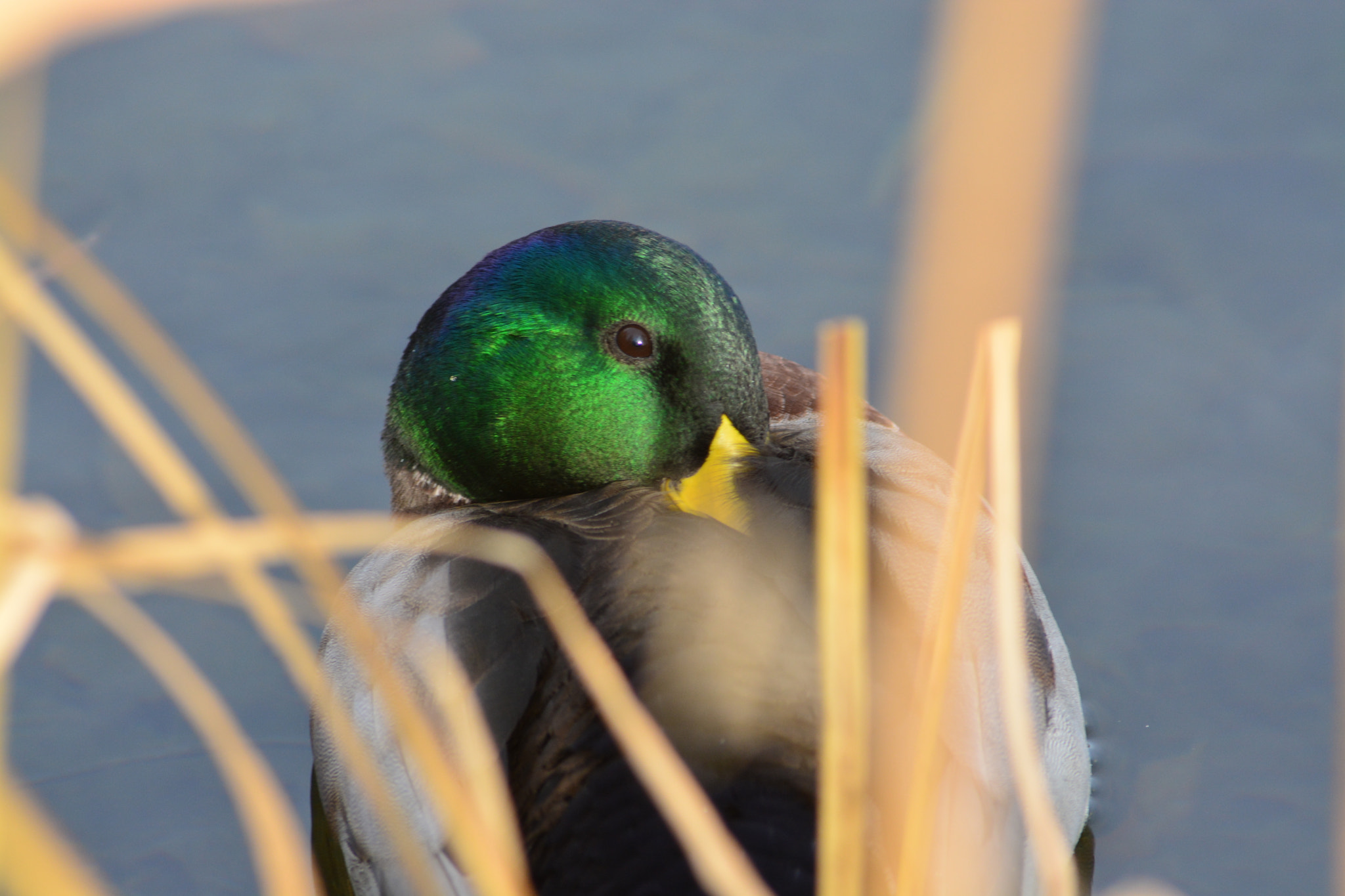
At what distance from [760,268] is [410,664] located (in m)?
2.14

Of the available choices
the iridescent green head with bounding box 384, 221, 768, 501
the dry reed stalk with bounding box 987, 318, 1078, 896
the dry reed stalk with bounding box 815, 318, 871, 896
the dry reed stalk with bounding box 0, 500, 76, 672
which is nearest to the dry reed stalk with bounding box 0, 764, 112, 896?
the dry reed stalk with bounding box 0, 500, 76, 672

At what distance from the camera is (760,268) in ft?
14.4

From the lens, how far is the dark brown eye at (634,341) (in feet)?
9.55

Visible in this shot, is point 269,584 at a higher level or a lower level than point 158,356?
lower

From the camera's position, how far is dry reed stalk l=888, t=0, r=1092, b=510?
108 inches

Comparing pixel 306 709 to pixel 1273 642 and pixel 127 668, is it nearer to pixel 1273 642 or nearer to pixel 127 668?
pixel 127 668

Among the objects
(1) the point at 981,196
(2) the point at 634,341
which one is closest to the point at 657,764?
(2) the point at 634,341

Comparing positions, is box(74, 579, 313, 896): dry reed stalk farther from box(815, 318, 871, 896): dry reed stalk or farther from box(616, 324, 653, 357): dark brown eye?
box(616, 324, 653, 357): dark brown eye

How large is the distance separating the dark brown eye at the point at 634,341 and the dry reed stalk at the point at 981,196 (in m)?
0.64

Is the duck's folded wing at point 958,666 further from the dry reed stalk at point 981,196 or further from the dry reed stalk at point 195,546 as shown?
the dry reed stalk at point 195,546

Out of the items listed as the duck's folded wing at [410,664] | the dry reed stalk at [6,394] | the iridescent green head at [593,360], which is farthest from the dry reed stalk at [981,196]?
the dry reed stalk at [6,394]

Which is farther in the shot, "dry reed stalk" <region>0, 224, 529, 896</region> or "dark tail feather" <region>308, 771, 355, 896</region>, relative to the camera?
"dark tail feather" <region>308, 771, 355, 896</region>

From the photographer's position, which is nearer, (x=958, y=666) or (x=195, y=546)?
(x=195, y=546)

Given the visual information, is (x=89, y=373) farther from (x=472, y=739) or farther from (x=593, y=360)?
(x=593, y=360)
